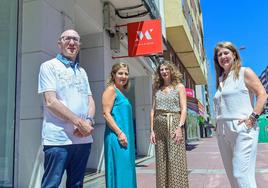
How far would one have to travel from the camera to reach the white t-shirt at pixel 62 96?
109 inches

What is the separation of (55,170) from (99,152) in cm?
545

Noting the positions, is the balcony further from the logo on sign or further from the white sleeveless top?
the white sleeveless top

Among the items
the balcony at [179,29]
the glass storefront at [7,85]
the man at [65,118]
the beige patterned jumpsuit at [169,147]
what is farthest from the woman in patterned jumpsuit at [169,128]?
the balcony at [179,29]

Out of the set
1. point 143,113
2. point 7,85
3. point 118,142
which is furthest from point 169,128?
point 143,113

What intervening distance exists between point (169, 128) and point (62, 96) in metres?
1.74

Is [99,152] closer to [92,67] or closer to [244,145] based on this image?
[92,67]

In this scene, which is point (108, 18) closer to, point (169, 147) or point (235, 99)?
point (169, 147)

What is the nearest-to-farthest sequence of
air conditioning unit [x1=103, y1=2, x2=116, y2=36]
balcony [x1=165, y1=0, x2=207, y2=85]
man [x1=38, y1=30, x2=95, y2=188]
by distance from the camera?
man [x1=38, y1=30, x2=95, y2=188] < air conditioning unit [x1=103, y1=2, x2=116, y2=36] < balcony [x1=165, y1=0, x2=207, y2=85]

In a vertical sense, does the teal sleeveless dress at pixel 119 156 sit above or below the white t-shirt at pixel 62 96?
below

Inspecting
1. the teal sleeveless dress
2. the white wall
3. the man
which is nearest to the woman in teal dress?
the teal sleeveless dress

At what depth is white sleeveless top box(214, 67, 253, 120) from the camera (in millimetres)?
3139

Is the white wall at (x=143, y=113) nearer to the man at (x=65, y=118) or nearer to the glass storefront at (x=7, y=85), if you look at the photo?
the glass storefront at (x=7, y=85)

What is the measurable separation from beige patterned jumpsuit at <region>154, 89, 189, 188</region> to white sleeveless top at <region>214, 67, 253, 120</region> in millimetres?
959

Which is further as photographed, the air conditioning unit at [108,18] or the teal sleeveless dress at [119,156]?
the air conditioning unit at [108,18]
